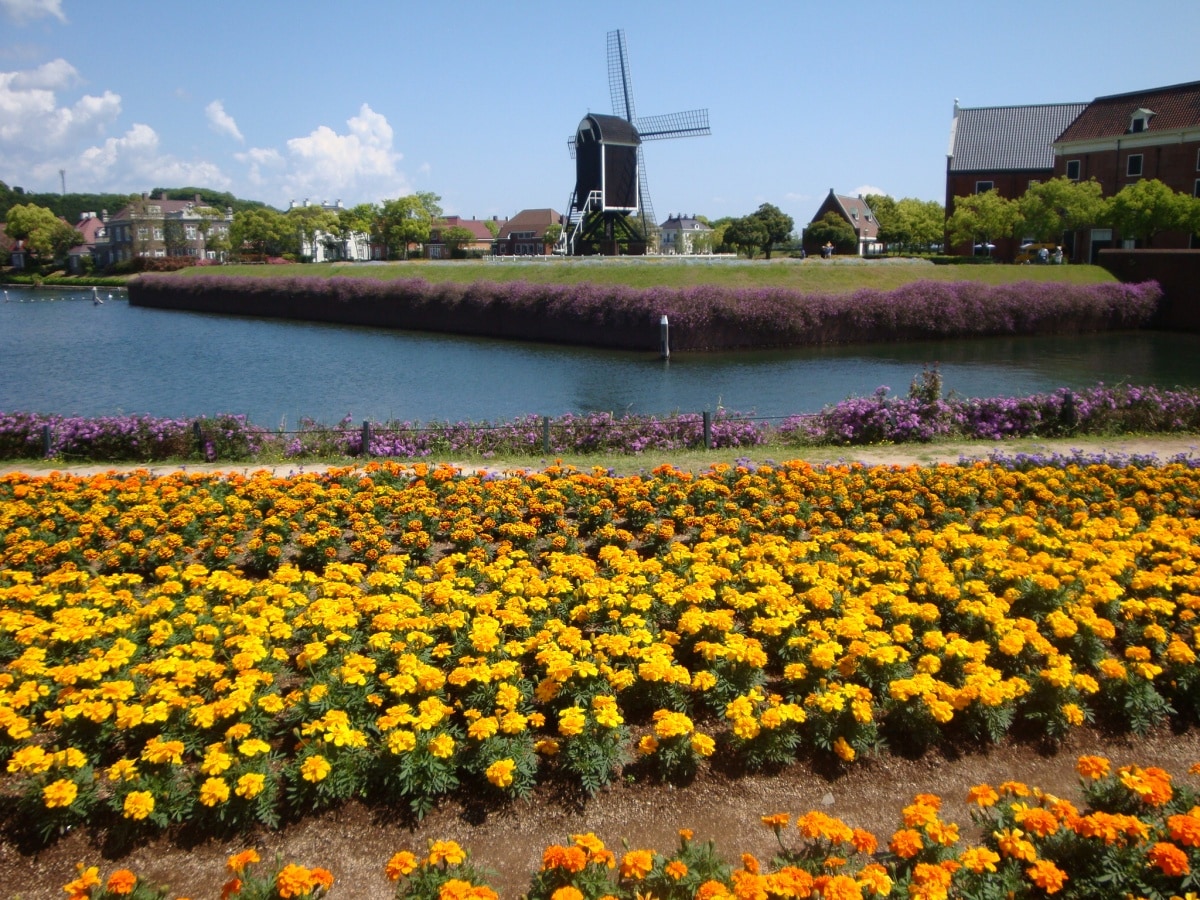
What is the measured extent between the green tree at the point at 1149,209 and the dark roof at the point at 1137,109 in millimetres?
5502

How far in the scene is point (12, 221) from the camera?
122500 mm

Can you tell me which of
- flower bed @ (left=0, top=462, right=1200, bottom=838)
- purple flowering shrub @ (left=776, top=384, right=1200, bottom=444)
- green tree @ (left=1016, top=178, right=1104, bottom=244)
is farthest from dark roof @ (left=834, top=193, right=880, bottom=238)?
flower bed @ (left=0, top=462, right=1200, bottom=838)

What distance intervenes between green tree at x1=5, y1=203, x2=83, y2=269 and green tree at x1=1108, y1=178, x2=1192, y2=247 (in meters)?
128

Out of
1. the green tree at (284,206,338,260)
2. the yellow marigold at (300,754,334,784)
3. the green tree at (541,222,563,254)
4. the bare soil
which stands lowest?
the bare soil

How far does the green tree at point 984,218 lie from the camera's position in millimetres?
59419

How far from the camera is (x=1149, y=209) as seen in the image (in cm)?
5369

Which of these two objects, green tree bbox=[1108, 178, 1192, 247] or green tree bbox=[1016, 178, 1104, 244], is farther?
green tree bbox=[1016, 178, 1104, 244]

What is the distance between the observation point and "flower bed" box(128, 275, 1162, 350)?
4259cm

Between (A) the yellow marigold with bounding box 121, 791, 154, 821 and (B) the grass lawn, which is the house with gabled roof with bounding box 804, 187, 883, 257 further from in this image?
(A) the yellow marigold with bounding box 121, 791, 154, 821

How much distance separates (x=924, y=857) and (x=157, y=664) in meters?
5.02

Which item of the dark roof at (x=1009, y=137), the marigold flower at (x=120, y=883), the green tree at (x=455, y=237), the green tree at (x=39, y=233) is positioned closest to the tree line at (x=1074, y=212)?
the dark roof at (x=1009, y=137)

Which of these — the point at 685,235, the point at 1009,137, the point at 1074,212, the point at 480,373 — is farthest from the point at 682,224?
the point at 480,373

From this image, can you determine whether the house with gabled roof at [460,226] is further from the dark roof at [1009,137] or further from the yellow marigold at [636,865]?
the yellow marigold at [636,865]

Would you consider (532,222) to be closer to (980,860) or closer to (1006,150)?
(1006,150)
